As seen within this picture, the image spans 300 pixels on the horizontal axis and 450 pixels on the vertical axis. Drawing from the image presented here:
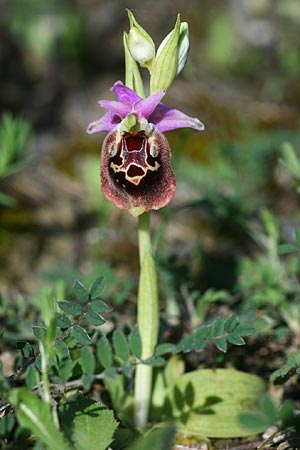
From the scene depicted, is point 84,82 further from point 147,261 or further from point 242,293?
point 147,261

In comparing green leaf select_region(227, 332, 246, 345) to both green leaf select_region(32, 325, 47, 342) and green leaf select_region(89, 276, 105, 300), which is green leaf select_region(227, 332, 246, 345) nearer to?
green leaf select_region(89, 276, 105, 300)

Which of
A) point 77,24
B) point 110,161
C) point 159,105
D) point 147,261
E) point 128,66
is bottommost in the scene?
point 147,261

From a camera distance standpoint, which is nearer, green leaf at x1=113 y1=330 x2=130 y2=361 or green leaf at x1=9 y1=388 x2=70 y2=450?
green leaf at x1=9 y1=388 x2=70 y2=450

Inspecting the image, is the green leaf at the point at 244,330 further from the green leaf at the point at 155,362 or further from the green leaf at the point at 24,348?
the green leaf at the point at 24,348

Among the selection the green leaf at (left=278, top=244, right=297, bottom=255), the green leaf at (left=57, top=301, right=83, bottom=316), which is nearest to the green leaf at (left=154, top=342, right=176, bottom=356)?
the green leaf at (left=57, top=301, right=83, bottom=316)

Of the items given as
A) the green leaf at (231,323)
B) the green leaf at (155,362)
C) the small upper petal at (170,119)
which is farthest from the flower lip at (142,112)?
the green leaf at (155,362)

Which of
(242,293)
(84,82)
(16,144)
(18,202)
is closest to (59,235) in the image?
(18,202)

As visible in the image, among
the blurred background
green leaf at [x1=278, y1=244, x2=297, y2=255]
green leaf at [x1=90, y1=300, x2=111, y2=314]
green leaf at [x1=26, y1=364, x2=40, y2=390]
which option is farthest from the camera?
the blurred background
